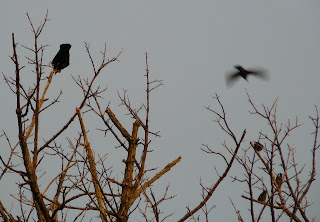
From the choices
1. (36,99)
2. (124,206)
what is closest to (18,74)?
(36,99)

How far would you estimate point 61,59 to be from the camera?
3.95m

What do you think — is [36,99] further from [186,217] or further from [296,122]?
[296,122]

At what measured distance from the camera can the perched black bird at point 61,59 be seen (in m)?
3.91

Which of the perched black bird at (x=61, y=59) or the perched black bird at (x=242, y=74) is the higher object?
the perched black bird at (x=61, y=59)

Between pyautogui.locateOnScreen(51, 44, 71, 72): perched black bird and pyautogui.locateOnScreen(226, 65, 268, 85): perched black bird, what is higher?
pyautogui.locateOnScreen(51, 44, 71, 72): perched black bird

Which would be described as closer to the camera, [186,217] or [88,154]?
[186,217]

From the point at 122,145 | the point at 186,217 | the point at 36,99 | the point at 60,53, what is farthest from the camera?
the point at 60,53

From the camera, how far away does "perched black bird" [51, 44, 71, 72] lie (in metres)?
3.91

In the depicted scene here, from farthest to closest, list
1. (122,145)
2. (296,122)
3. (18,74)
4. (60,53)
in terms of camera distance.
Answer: (60,53), (122,145), (296,122), (18,74)

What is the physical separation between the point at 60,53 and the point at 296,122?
2750 millimetres

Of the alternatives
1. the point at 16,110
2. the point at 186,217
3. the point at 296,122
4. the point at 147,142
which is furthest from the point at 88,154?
the point at 296,122

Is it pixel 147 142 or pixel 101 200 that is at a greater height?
pixel 147 142

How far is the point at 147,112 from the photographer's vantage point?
A: 3.44 metres

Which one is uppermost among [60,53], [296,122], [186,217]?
[60,53]
